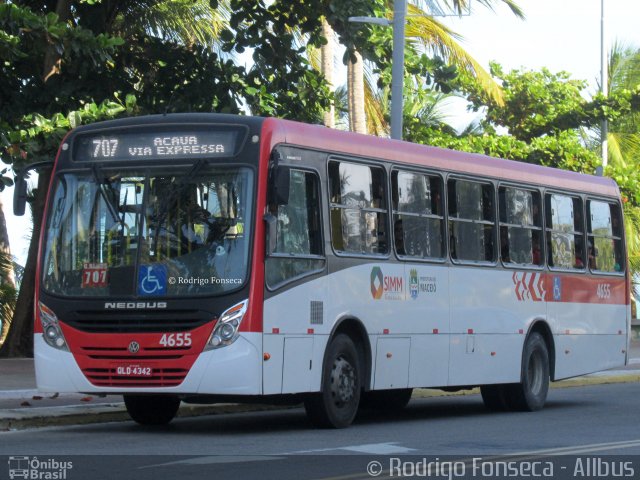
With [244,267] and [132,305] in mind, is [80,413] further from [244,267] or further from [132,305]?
[244,267]

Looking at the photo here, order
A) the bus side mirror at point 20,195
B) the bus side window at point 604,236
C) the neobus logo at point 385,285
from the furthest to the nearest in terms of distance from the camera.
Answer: the bus side window at point 604,236
the neobus logo at point 385,285
the bus side mirror at point 20,195

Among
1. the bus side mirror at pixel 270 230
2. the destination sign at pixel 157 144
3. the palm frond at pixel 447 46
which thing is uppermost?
the palm frond at pixel 447 46

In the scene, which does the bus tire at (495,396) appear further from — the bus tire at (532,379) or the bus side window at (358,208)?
the bus side window at (358,208)

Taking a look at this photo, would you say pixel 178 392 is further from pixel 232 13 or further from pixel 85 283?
pixel 232 13

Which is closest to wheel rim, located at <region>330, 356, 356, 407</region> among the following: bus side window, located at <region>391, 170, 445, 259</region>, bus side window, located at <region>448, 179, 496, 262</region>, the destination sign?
bus side window, located at <region>391, 170, 445, 259</region>

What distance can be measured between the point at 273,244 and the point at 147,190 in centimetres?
135

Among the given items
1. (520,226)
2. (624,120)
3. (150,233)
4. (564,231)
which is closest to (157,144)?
(150,233)

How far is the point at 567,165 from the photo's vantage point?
3372cm

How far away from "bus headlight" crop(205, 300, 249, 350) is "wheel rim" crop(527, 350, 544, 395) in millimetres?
6347

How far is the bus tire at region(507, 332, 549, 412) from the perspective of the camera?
18.0 meters

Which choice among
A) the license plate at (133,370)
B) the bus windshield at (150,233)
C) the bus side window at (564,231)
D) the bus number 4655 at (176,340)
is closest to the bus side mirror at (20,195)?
the bus windshield at (150,233)

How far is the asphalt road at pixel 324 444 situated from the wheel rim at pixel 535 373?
870 mm

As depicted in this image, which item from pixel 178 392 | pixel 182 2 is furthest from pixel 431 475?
pixel 182 2

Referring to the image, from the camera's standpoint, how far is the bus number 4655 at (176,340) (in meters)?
13.0
